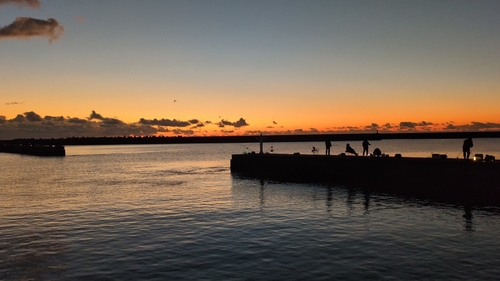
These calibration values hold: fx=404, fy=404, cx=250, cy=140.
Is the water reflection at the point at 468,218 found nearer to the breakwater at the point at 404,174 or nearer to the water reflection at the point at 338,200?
the water reflection at the point at 338,200

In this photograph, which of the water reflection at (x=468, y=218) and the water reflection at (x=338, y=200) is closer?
the water reflection at (x=468, y=218)

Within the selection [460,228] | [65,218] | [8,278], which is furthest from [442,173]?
[8,278]

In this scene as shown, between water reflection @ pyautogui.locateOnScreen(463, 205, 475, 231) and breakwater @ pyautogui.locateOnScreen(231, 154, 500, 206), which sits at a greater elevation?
breakwater @ pyautogui.locateOnScreen(231, 154, 500, 206)

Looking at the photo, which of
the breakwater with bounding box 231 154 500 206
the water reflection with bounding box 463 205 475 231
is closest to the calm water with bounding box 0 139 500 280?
the water reflection with bounding box 463 205 475 231

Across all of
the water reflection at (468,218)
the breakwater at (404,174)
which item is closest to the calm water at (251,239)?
Answer: the water reflection at (468,218)

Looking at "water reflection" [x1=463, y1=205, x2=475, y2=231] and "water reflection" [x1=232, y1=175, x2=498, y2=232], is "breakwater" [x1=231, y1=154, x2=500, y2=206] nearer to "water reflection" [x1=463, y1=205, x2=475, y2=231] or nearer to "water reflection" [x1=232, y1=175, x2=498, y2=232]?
"water reflection" [x1=232, y1=175, x2=498, y2=232]

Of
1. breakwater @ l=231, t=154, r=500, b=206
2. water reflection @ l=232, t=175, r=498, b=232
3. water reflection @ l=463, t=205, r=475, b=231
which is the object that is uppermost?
breakwater @ l=231, t=154, r=500, b=206

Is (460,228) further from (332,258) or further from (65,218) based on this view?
(65,218)

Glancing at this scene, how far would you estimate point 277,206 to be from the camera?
3119cm

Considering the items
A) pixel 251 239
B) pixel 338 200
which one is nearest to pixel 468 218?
pixel 338 200

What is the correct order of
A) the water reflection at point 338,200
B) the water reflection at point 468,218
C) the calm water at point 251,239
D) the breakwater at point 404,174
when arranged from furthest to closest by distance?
1. the breakwater at point 404,174
2. the water reflection at point 338,200
3. the water reflection at point 468,218
4. the calm water at point 251,239

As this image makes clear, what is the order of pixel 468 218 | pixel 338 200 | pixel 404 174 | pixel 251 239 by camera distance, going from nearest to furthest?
1. pixel 251 239
2. pixel 468 218
3. pixel 338 200
4. pixel 404 174

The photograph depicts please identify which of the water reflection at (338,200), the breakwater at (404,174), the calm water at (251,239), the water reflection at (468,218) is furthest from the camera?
the breakwater at (404,174)

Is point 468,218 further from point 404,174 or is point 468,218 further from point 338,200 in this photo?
point 404,174
